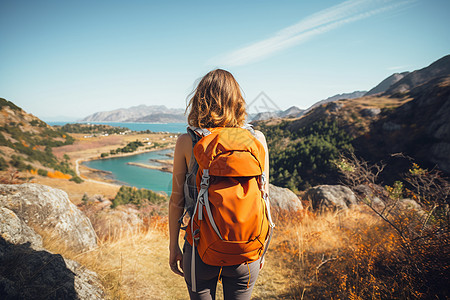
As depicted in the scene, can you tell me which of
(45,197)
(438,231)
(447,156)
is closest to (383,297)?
(438,231)

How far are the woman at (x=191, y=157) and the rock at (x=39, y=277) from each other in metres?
1.64

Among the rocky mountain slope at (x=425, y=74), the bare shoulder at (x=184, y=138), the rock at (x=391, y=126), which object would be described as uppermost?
the rocky mountain slope at (x=425, y=74)

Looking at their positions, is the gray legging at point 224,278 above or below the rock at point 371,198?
above

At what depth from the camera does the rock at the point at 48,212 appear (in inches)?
134

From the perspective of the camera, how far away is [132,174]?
56.4 meters

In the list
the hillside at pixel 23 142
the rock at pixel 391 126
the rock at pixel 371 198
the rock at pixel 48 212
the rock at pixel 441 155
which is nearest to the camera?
the rock at pixel 48 212

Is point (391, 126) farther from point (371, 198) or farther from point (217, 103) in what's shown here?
point (217, 103)

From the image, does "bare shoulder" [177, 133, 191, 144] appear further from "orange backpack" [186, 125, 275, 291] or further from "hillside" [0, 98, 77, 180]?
"hillside" [0, 98, 77, 180]

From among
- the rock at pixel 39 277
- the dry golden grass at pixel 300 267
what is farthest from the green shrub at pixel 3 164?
the rock at pixel 39 277

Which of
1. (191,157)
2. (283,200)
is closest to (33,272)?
(191,157)

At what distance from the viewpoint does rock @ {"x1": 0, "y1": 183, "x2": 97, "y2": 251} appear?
340cm

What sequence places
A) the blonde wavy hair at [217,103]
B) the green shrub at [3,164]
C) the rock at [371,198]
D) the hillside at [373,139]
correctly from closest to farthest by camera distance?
the blonde wavy hair at [217,103]
the rock at [371,198]
the green shrub at [3,164]
the hillside at [373,139]

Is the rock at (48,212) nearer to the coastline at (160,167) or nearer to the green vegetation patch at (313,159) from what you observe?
the green vegetation patch at (313,159)

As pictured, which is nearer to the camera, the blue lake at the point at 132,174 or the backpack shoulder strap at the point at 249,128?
the backpack shoulder strap at the point at 249,128
